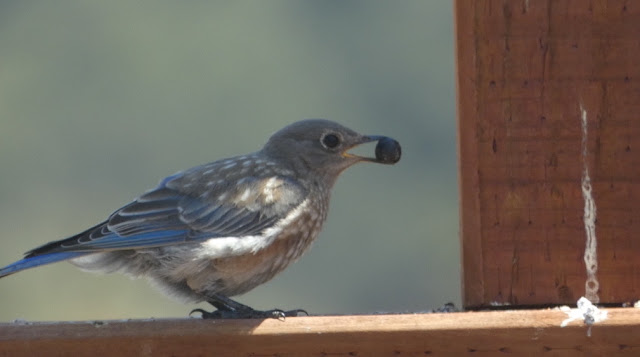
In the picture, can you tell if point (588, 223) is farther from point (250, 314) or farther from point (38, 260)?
point (38, 260)

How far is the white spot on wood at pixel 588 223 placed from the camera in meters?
5.88

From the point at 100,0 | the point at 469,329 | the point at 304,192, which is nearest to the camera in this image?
the point at 469,329

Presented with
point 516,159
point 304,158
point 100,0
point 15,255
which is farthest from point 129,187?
point 516,159

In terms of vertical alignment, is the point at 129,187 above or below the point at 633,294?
below

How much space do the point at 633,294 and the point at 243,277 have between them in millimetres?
1450

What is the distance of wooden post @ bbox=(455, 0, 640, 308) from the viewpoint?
5.86m

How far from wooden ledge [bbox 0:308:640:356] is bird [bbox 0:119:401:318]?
1.95 ft

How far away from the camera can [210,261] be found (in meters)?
6.44

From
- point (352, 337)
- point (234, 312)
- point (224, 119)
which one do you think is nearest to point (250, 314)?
point (234, 312)

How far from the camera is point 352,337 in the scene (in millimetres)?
5469

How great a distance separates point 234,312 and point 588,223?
1340 mm

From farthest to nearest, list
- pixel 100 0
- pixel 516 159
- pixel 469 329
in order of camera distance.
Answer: pixel 100 0 → pixel 516 159 → pixel 469 329

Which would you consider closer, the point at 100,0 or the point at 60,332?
the point at 60,332

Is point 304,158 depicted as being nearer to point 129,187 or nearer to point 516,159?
point 516,159
